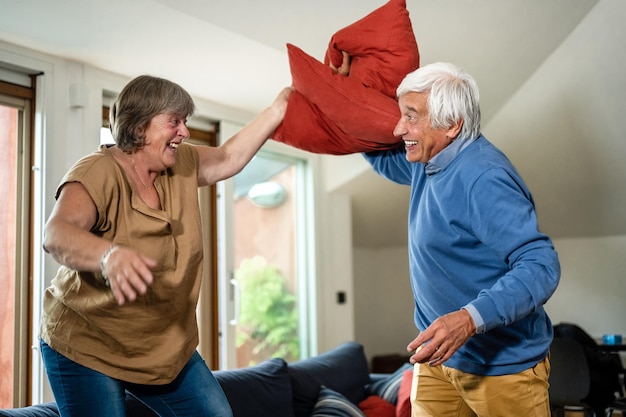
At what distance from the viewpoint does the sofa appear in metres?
2.85

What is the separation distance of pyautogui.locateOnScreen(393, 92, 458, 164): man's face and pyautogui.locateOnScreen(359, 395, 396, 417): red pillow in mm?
1978

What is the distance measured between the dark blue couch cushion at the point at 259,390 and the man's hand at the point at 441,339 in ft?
5.15

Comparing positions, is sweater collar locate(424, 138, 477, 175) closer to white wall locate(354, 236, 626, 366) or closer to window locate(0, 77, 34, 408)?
window locate(0, 77, 34, 408)

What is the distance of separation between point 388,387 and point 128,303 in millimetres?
2333

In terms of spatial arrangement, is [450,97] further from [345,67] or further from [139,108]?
[139,108]

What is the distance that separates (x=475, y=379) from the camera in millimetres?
1642

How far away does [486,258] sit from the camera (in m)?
1.62

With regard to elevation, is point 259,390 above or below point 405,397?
above

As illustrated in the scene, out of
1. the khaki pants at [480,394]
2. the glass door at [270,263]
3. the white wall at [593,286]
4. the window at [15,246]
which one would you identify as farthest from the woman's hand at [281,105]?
the white wall at [593,286]

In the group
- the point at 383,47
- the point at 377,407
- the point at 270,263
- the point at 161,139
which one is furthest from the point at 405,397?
the point at 161,139

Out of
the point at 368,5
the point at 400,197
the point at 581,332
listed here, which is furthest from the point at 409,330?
the point at 368,5

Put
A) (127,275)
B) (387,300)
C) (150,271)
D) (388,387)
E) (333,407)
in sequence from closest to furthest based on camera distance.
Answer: (127,275)
(150,271)
(333,407)
(388,387)
(387,300)

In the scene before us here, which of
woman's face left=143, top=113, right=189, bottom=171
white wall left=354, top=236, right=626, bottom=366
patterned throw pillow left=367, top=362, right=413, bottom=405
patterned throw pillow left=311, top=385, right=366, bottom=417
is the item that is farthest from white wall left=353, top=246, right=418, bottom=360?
woman's face left=143, top=113, right=189, bottom=171

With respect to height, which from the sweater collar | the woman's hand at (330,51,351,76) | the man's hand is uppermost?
the woman's hand at (330,51,351,76)
